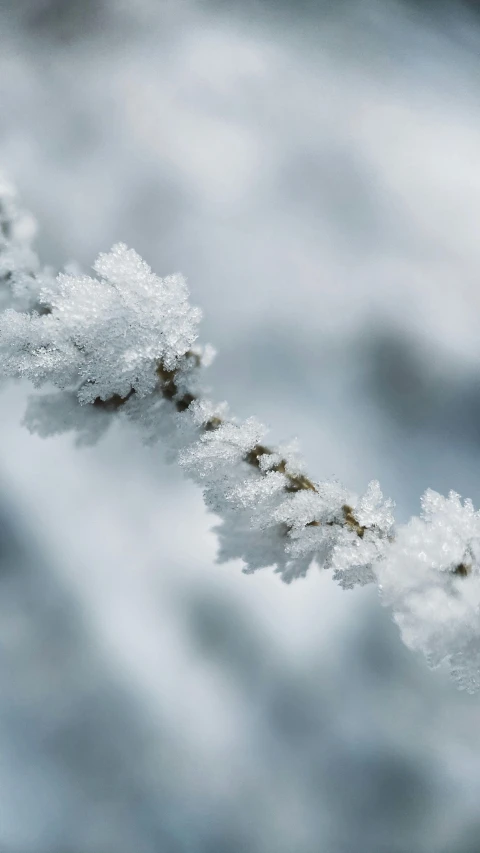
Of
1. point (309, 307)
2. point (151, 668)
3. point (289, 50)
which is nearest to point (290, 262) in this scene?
point (309, 307)

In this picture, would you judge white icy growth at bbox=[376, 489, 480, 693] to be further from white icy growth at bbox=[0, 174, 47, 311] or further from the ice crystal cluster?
white icy growth at bbox=[0, 174, 47, 311]

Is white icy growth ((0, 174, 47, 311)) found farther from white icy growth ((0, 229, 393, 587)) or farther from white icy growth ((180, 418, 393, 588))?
white icy growth ((180, 418, 393, 588))

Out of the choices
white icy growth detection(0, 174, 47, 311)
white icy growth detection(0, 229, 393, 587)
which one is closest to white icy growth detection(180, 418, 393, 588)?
white icy growth detection(0, 229, 393, 587)

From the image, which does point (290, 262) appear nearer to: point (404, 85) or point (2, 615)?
point (404, 85)

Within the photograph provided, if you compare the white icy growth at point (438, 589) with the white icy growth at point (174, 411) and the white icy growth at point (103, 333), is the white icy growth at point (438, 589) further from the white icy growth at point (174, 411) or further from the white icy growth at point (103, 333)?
the white icy growth at point (103, 333)

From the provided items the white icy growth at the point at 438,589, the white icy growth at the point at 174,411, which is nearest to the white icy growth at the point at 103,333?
the white icy growth at the point at 174,411

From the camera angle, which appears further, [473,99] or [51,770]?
[473,99]
